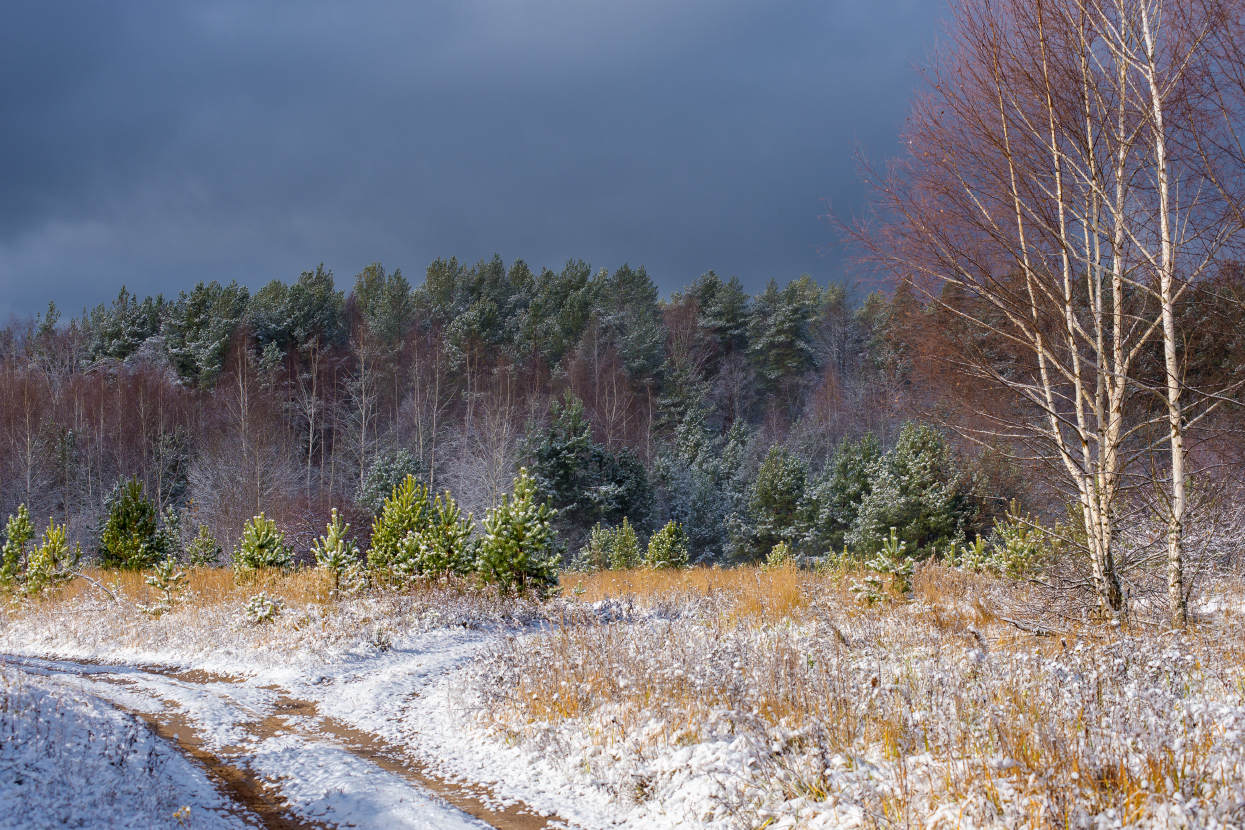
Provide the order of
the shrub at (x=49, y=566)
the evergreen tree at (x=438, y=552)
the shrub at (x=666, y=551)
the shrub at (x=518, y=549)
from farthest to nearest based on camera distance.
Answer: the shrub at (x=666, y=551) < the shrub at (x=49, y=566) < the evergreen tree at (x=438, y=552) < the shrub at (x=518, y=549)

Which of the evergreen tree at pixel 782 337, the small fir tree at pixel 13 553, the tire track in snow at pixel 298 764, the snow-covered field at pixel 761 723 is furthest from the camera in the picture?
the evergreen tree at pixel 782 337

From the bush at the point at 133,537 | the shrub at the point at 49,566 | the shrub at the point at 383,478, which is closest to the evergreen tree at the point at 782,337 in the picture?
the shrub at the point at 383,478

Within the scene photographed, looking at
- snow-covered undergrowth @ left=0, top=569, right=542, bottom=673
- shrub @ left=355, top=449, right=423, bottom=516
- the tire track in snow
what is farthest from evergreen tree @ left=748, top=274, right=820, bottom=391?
the tire track in snow

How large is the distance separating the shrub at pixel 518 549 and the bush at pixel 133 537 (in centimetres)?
1160

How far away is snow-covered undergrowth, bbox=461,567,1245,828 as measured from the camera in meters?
2.76

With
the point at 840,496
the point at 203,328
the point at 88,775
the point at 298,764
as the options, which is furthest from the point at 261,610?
the point at 203,328

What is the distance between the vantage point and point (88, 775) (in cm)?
353

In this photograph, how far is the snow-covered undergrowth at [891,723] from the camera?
109 inches

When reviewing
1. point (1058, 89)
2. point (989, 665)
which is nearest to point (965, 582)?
point (989, 665)

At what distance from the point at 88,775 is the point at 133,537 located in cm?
1740

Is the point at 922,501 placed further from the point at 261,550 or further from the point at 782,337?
the point at 782,337

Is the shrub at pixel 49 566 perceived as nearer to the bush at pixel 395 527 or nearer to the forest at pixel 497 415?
the forest at pixel 497 415

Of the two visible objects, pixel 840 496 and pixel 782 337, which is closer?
pixel 840 496

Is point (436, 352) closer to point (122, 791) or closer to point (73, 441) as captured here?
point (73, 441)
